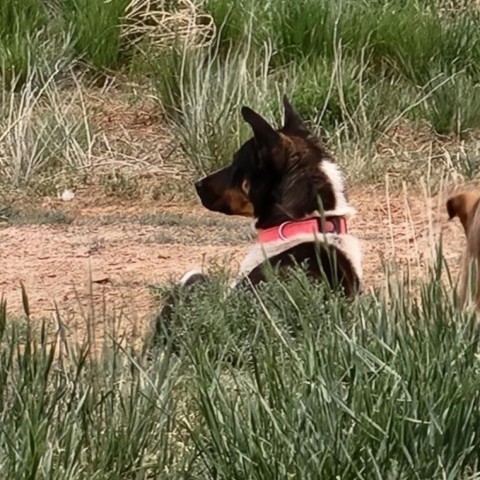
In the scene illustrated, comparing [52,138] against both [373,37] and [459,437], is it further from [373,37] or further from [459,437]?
[459,437]

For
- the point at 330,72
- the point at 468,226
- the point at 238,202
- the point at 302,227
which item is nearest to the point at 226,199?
the point at 238,202

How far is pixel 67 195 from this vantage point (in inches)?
452

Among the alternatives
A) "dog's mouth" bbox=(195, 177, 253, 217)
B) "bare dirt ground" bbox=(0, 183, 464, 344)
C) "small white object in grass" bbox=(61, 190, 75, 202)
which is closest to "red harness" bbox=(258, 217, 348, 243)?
"bare dirt ground" bbox=(0, 183, 464, 344)

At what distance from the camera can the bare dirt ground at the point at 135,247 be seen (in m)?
7.54

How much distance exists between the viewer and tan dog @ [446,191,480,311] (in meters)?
4.72

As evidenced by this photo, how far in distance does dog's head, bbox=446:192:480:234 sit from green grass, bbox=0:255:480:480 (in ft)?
3.78

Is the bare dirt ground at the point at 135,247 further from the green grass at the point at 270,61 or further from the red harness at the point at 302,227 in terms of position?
the green grass at the point at 270,61

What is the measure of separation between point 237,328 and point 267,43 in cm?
790

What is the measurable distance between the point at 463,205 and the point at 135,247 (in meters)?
3.77

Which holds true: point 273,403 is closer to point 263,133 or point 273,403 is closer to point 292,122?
point 263,133

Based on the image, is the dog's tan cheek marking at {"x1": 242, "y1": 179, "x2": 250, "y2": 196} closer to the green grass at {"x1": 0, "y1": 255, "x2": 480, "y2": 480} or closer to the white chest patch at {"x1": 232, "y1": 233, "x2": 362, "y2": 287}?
the white chest patch at {"x1": 232, "y1": 233, "x2": 362, "y2": 287}

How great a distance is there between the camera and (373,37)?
13891mm

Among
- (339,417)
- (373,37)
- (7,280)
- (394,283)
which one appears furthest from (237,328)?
(373,37)

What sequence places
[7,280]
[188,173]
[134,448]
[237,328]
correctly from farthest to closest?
1. [188,173]
2. [7,280]
3. [237,328]
4. [134,448]
